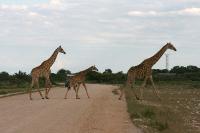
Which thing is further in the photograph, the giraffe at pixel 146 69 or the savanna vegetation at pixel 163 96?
the giraffe at pixel 146 69

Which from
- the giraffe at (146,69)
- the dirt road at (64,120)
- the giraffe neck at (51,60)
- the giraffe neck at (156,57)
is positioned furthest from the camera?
the giraffe neck at (51,60)

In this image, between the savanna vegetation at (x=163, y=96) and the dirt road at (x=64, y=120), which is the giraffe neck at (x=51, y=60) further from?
the dirt road at (x=64, y=120)

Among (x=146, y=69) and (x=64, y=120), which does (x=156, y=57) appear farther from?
(x=64, y=120)

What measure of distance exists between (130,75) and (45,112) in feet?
40.3

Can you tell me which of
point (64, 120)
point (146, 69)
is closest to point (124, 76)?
point (146, 69)

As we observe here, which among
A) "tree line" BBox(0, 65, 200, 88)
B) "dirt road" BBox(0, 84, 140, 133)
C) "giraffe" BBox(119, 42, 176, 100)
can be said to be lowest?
"dirt road" BBox(0, 84, 140, 133)

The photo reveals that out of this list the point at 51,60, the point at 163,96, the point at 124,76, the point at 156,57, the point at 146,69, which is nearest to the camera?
the point at 146,69

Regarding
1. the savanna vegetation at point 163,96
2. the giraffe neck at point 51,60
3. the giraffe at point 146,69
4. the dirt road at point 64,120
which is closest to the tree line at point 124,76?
the savanna vegetation at point 163,96

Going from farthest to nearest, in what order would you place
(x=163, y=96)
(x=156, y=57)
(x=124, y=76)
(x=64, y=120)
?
(x=124, y=76) < (x=163, y=96) < (x=156, y=57) < (x=64, y=120)

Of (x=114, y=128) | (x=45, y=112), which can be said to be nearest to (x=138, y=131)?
(x=114, y=128)

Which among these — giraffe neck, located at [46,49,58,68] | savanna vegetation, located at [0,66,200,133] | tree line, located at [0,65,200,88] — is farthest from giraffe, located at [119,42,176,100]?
tree line, located at [0,65,200,88]

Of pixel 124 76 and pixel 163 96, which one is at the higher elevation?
pixel 124 76

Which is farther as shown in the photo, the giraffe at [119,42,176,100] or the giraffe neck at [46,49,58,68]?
the giraffe neck at [46,49,58,68]

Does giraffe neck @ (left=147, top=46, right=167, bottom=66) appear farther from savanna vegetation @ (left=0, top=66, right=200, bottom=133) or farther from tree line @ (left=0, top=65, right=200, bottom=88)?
tree line @ (left=0, top=65, right=200, bottom=88)
